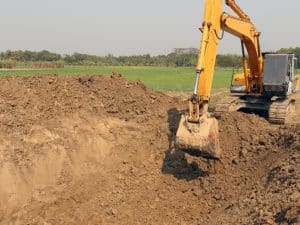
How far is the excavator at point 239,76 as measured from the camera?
24.9 ft

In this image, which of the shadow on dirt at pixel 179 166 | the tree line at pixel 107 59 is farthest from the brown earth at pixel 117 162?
the tree line at pixel 107 59

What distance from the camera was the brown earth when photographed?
763cm

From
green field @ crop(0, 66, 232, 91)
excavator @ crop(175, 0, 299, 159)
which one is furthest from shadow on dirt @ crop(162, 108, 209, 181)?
green field @ crop(0, 66, 232, 91)

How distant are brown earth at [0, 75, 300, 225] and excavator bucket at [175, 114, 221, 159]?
1.34ft

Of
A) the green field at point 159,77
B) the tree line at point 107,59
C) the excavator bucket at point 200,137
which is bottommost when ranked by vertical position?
the green field at point 159,77

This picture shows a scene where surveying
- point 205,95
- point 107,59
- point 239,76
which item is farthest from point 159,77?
point 107,59

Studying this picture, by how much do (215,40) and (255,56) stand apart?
388cm

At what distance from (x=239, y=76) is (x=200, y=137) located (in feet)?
20.5

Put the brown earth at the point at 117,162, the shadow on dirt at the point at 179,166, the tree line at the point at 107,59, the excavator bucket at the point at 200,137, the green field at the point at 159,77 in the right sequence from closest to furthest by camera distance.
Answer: the excavator bucket at the point at 200,137 → the brown earth at the point at 117,162 → the shadow on dirt at the point at 179,166 → the green field at the point at 159,77 → the tree line at the point at 107,59

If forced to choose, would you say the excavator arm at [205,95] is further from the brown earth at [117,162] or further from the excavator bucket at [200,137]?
the brown earth at [117,162]

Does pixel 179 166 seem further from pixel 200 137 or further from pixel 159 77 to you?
pixel 159 77

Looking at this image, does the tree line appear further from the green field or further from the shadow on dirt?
the shadow on dirt

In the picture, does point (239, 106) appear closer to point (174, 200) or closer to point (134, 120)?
point (134, 120)

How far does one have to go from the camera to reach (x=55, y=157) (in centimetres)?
867
